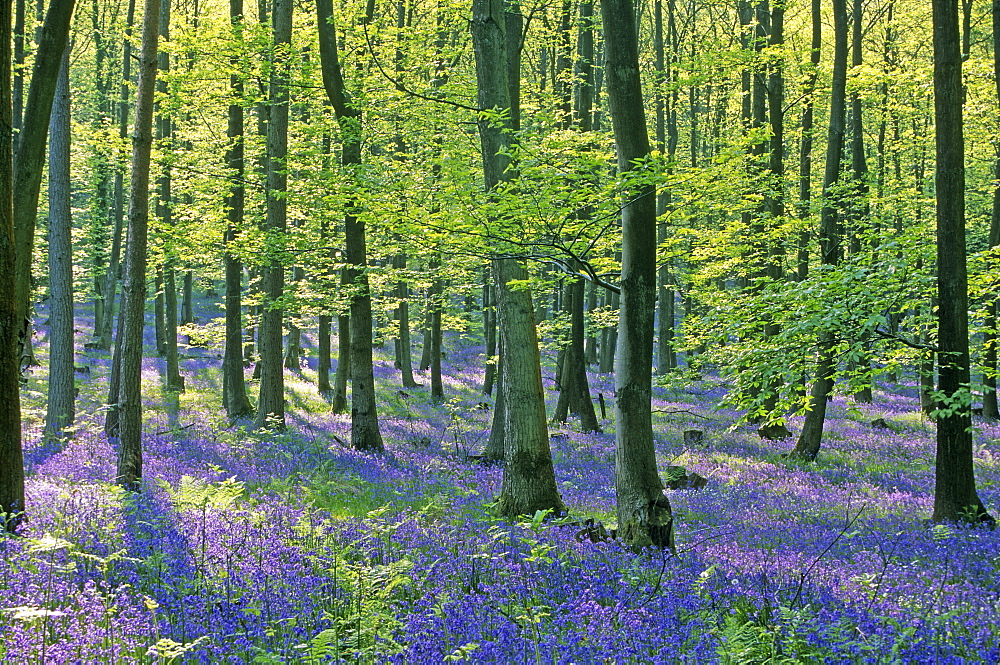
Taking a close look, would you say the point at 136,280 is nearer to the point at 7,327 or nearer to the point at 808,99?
the point at 7,327

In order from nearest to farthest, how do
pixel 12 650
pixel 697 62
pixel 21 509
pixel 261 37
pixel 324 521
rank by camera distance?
1. pixel 12 650
2. pixel 21 509
3. pixel 324 521
4. pixel 261 37
5. pixel 697 62

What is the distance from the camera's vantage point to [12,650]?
396 centimetres

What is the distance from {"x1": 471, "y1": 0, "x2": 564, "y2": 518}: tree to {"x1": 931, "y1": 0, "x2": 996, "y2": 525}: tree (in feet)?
18.5

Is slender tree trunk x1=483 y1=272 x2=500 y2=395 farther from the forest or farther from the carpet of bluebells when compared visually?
the carpet of bluebells

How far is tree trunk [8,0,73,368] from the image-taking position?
7715 millimetres

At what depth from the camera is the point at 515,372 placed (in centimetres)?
972

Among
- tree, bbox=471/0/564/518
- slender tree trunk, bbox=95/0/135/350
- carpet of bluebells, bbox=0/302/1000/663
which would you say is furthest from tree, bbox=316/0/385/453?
slender tree trunk, bbox=95/0/135/350

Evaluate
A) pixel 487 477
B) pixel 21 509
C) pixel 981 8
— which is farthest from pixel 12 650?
pixel 981 8

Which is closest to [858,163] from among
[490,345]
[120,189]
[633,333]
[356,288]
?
[490,345]

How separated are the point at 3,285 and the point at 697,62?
55.1 feet

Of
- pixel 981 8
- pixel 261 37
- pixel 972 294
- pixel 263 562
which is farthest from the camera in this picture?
pixel 981 8

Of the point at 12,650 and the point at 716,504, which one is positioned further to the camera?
the point at 716,504

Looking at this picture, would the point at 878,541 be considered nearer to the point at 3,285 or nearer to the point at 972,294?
the point at 972,294

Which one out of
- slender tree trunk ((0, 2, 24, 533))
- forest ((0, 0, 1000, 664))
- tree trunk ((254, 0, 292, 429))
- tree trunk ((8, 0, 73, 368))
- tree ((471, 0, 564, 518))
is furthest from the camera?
tree trunk ((254, 0, 292, 429))
